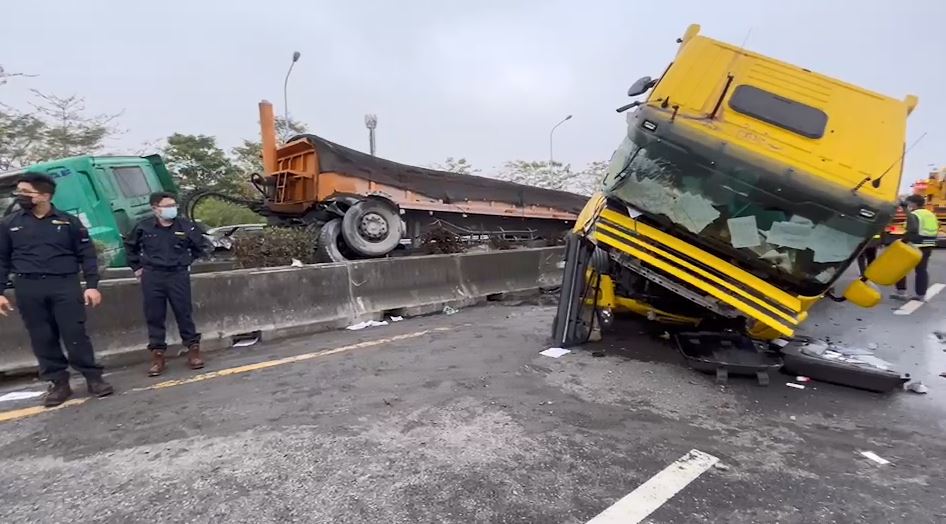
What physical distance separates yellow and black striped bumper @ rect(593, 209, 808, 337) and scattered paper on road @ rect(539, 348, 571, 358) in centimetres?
119

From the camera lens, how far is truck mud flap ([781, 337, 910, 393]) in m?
4.03

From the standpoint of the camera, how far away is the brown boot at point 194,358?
14.5 feet

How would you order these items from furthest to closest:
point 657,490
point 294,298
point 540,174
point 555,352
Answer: point 540,174, point 294,298, point 555,352, point 657,490

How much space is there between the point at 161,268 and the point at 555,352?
11.6 ft

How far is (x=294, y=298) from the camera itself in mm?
5840

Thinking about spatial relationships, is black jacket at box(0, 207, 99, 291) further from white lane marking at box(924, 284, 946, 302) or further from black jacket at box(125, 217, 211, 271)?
white lane marking at box(924, 284, 946, 302)

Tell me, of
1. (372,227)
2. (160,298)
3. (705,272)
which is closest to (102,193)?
(372,227)

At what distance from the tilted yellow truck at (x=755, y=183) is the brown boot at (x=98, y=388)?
3.93m

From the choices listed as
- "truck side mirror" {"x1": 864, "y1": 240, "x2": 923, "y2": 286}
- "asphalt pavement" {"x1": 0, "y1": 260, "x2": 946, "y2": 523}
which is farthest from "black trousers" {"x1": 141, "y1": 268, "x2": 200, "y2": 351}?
"truck side mirror" {"x1": 864, "y1": 240, "x2": 923, "y2": 286}

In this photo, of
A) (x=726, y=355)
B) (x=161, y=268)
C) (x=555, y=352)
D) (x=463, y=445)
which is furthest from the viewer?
(x=555, y=352)

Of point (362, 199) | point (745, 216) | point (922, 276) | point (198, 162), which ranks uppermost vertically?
point (198, 162)

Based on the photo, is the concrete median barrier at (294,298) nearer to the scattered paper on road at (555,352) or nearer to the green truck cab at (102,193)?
the scattered paper on road at (555,352)

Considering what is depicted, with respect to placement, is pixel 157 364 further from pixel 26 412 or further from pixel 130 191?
pixel 130 191

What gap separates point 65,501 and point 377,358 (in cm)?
259
